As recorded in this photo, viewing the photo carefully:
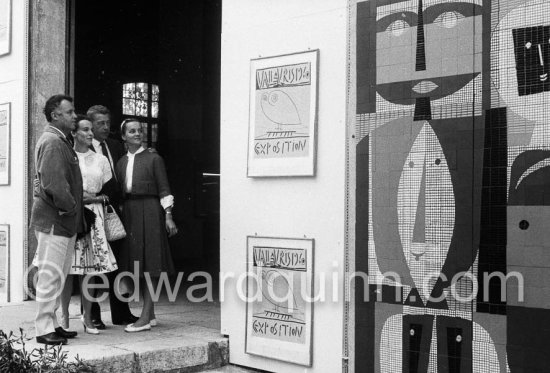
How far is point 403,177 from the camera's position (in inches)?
182

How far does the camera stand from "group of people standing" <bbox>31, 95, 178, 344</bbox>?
5027 millimetres

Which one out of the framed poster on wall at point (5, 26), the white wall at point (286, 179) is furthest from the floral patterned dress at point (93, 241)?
the framed poster on wall at point (5, 26)

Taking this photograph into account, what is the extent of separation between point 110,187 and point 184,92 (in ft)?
21.5

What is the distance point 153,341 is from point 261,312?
0.89 metres

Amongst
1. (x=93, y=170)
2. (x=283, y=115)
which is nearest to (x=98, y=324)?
(x=93, y=170)

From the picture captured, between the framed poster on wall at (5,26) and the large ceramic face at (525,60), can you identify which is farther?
the framed poster on wall at (5,26)

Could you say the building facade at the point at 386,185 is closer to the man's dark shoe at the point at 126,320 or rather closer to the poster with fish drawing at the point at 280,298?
the poster with fish drawing at the point at 280,298

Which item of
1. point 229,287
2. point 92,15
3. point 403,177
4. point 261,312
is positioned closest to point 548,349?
point 403,177

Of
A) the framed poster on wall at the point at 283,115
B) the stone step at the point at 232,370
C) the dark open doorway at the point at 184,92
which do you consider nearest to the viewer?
the framed poster on wall at the point at 283,115

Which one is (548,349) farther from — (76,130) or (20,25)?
(20,25)

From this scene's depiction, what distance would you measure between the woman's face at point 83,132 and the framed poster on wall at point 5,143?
99.8 inches

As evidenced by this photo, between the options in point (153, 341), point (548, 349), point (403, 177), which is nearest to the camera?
point (548, 349)

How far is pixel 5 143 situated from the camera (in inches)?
307

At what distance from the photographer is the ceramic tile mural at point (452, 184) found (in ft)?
13.4
